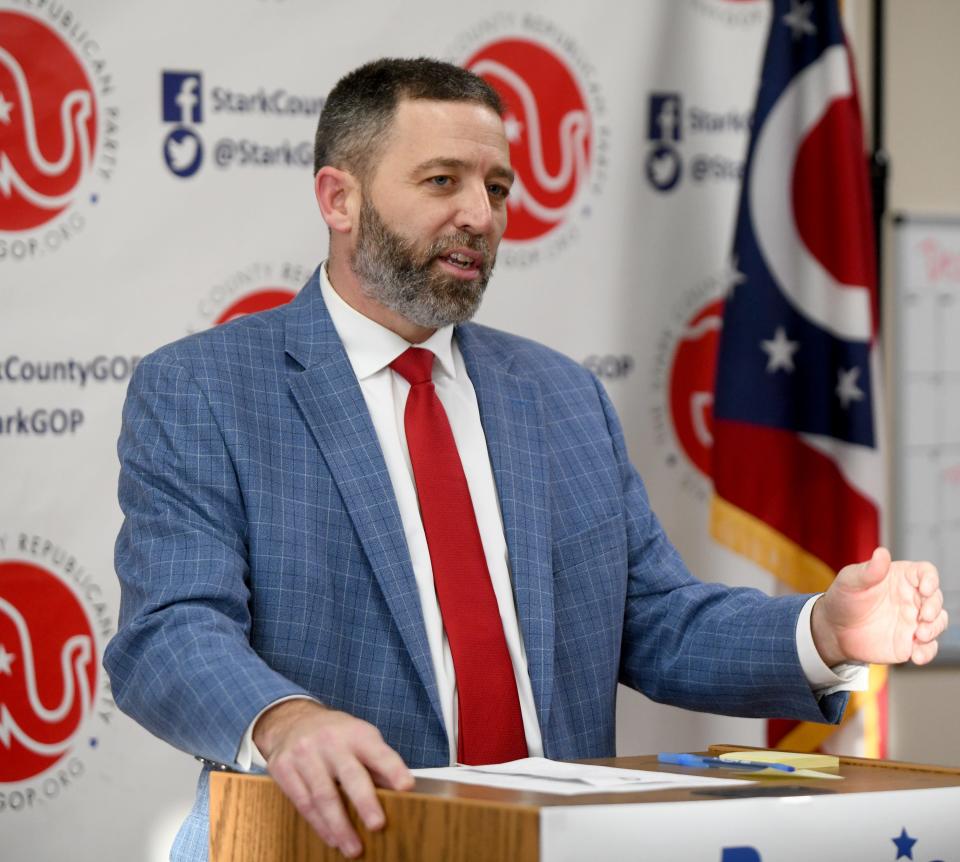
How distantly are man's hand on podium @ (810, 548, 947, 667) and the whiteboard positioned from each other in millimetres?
2166

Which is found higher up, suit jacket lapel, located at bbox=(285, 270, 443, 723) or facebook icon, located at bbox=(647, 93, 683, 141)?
facebook icon, located at bbox=(647, 93, 683, 141)

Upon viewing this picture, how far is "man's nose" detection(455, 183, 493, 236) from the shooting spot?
205 cm

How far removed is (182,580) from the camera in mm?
1674

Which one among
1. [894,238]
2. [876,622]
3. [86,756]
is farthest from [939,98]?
[86,756]

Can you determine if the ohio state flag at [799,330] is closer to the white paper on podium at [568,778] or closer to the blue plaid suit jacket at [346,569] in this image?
the blue plaid suit jacket at [346,569]

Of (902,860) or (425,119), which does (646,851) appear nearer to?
(902,860)

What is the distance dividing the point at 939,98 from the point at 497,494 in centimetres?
247

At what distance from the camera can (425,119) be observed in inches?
82.0

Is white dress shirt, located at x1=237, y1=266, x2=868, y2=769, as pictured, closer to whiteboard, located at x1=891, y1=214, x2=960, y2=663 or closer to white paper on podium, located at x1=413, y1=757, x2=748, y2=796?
white paper on podium, located at x1=413, y1=757, x2=748, y2=796

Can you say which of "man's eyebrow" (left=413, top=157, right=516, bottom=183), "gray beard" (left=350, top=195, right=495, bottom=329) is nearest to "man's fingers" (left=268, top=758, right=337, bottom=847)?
"gray beard" (left=350, top=195, right=495, bottom=329)

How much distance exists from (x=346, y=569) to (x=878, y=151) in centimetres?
251

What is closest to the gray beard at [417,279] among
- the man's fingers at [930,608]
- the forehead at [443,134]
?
the forehead at [443,134]

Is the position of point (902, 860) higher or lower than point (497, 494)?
lower

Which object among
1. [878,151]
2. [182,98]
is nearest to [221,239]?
[182,98]
